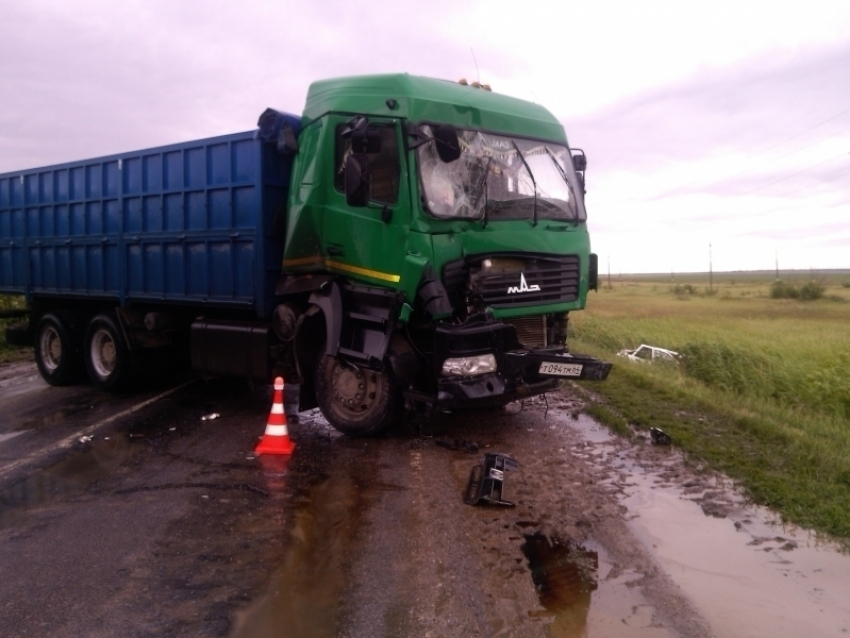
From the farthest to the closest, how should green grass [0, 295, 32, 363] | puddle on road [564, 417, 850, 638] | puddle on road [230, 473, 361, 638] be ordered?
green grass [0, 295, 32, 363] < puddle on road [564, 417, 850, 638] < puddle on road [230, 473, 361, 638]

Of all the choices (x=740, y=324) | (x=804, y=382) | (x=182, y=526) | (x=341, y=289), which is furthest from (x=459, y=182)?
(x=740, y=324)

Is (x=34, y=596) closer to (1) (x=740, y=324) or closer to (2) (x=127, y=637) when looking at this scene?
(2) (x=127, y=637)

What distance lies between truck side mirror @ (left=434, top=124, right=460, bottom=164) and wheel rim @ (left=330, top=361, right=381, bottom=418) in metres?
2.05

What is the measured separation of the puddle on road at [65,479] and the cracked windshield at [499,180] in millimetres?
3558

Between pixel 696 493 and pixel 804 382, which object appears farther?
pixel 804 382

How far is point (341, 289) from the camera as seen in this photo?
24.1ft

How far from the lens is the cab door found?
672 centimetres

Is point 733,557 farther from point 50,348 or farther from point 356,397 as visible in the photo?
point 50,348

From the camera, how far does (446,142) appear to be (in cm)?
677

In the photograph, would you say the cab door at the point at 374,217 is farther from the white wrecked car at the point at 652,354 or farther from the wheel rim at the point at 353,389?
the white wrecked car at the point at 652,354

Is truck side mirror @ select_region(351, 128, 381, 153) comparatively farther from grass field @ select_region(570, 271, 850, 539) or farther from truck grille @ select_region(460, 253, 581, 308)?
grass field @ select_region(570, 271, 850, 539)

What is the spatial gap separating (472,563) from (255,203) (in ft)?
16.0

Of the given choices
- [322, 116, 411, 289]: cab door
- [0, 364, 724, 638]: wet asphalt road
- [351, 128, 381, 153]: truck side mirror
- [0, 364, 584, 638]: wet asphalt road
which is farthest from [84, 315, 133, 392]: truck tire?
[351, 128, 381, 153]: truck side mirror

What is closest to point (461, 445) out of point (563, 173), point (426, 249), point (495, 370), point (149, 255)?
point (495, 370)
